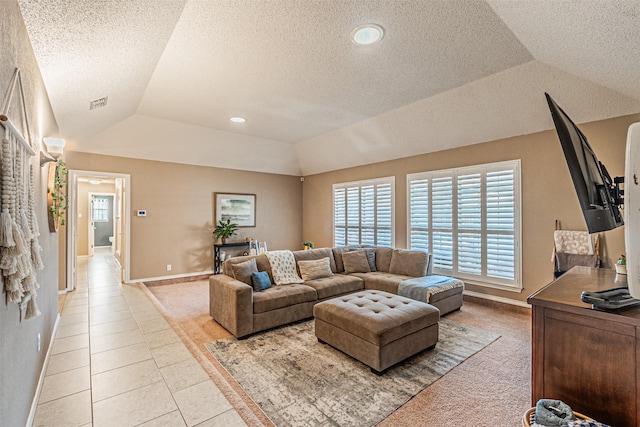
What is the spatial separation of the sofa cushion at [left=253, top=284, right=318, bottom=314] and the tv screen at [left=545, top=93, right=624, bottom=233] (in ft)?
9.46

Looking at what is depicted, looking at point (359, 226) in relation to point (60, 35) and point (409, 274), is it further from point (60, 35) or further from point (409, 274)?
point (60, 35)

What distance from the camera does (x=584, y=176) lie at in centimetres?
132

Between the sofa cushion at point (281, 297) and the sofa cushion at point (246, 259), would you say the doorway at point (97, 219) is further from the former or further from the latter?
the sofa cushion at point (281, 297)

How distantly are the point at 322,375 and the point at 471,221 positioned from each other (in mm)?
3313

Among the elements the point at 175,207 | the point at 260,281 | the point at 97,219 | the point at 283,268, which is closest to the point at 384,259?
the point at 283,268

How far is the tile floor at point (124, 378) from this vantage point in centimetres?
191

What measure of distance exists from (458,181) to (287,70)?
3.13 m

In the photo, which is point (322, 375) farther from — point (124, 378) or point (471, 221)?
point (471, 221)

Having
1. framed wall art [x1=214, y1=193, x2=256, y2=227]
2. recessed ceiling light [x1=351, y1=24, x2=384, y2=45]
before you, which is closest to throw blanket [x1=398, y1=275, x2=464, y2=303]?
recessed ceiling light [x1=351, y1=24, x2=384, y2=45]

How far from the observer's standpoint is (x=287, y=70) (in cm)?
312

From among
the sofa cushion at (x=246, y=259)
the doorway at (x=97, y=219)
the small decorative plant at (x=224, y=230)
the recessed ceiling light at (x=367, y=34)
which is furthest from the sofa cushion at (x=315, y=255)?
the doorway at (x=97, y=219)

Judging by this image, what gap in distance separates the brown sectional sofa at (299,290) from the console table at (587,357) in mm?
2253

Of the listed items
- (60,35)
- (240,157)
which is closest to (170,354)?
(60,35)

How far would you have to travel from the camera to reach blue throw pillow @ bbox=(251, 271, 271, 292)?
3.59 metres
